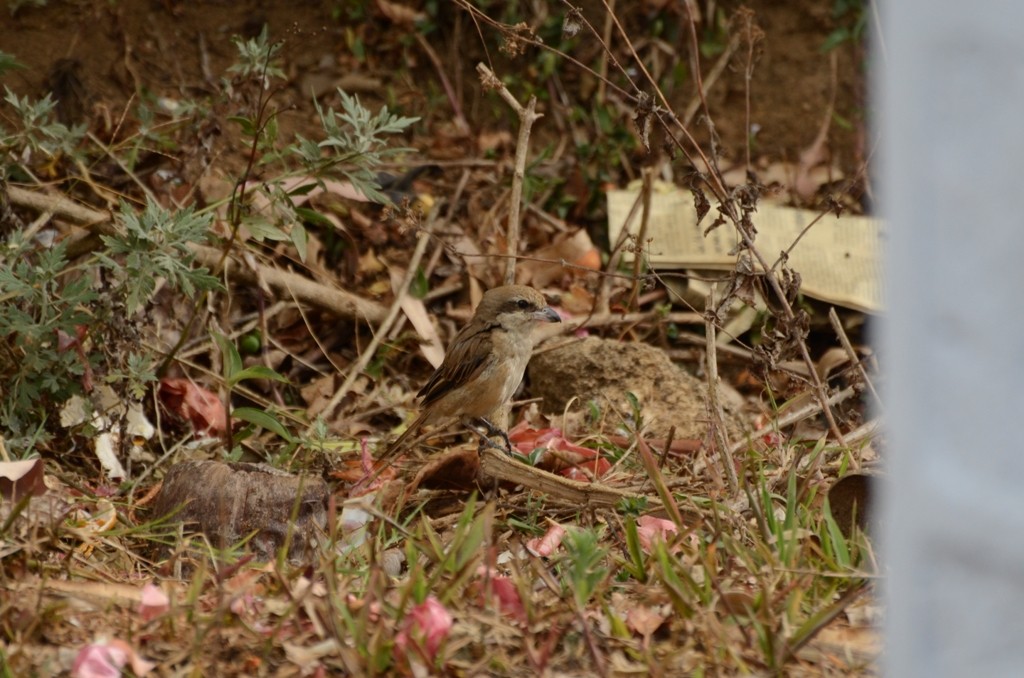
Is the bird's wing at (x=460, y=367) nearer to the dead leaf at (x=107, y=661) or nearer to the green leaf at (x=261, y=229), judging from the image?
the green leaf at (x=261, y=229)

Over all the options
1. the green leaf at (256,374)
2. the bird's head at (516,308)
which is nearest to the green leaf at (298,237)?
the green leaf at (256,374)

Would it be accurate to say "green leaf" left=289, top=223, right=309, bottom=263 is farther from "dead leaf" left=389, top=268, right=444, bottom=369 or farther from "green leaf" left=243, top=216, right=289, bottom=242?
"dead leaf" left=389, top=268, right=444, bottom=369

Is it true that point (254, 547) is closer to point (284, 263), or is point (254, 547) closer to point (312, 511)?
point (312, 511)

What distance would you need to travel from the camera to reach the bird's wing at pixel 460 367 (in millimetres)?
5465

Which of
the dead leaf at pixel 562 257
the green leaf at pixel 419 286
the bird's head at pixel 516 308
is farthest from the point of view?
the dead leaf at pixel 562 257

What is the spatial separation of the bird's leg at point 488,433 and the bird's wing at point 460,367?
22cm

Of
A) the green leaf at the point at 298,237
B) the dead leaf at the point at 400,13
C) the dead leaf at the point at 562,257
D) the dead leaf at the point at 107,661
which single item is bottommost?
the dead leaf at the point at 562,257

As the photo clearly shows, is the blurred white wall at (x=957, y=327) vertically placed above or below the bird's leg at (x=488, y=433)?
above

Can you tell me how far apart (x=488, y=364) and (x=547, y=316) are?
0.39 metres

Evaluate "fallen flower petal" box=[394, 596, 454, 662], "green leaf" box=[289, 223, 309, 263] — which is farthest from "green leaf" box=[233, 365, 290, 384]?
"fallen flower petal" box=[394, 596, 454, 662]

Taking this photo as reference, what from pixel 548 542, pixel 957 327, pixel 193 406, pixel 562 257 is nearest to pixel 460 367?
pixel 193 406

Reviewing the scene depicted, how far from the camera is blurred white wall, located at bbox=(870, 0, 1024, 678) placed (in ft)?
4.35

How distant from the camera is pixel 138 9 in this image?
7051 millimetres

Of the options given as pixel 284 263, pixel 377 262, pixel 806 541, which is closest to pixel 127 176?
pixel 284 263
